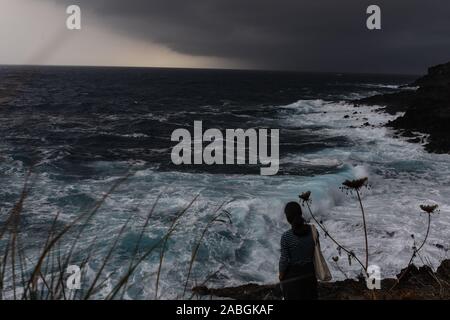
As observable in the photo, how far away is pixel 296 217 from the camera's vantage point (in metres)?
4.18

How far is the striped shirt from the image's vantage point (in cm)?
428

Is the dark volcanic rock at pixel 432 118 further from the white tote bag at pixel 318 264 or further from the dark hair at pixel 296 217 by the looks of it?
the dark hair at pixel 296 217

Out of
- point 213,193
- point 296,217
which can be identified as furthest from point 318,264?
point 213,193

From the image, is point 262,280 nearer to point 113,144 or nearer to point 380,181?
point 380,181

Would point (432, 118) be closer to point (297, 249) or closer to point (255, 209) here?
point (255, 209)

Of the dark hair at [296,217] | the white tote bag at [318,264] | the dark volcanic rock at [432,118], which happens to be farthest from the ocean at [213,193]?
the dark volcanic rock at [432,118]

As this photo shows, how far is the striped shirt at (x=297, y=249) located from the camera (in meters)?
4.28

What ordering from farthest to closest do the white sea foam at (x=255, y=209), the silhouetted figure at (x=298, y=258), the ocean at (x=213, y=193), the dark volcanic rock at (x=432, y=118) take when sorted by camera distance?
the dark volcanic rock at (x=432, y=118) → the white sea foam at (x=255, y=209) → the ocean at (x=213, y=193) → the silhouetted figure at (x=298, y=258)

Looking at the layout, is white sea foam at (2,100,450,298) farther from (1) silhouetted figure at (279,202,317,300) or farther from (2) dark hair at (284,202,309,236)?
(2) dark hair at (284,202,309,236)

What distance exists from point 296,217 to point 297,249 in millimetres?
355

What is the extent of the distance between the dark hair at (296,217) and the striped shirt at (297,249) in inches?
2.3

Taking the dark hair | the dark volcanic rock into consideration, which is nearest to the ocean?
the dark hair

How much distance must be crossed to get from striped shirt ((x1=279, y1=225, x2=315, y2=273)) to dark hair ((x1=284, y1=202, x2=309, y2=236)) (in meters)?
0.06
